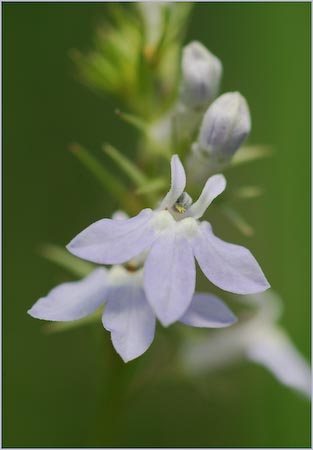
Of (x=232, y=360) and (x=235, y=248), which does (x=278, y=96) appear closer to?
(x=232, y=360)

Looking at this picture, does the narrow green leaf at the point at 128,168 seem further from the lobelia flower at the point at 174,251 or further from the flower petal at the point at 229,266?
the flower petal at the point at 229,266

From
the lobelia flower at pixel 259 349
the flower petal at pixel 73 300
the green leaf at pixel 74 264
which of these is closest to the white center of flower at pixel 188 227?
the flower petal at pixel 73 300

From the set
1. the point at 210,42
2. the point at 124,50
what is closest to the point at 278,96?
the point at 210,42

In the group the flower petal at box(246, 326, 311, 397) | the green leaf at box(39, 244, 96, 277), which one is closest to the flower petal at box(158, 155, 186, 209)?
the green leaf at box(39, 244, 96, 277)

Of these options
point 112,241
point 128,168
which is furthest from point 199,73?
point 112,241

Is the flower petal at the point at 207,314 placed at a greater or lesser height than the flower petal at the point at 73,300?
lesser

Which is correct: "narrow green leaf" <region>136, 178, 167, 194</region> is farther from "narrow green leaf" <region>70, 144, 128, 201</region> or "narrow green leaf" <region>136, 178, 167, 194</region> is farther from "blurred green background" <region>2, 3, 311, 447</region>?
"blurred green background" <region>2, 3, 311, 447</region>

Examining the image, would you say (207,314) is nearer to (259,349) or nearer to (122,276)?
(122,276)
